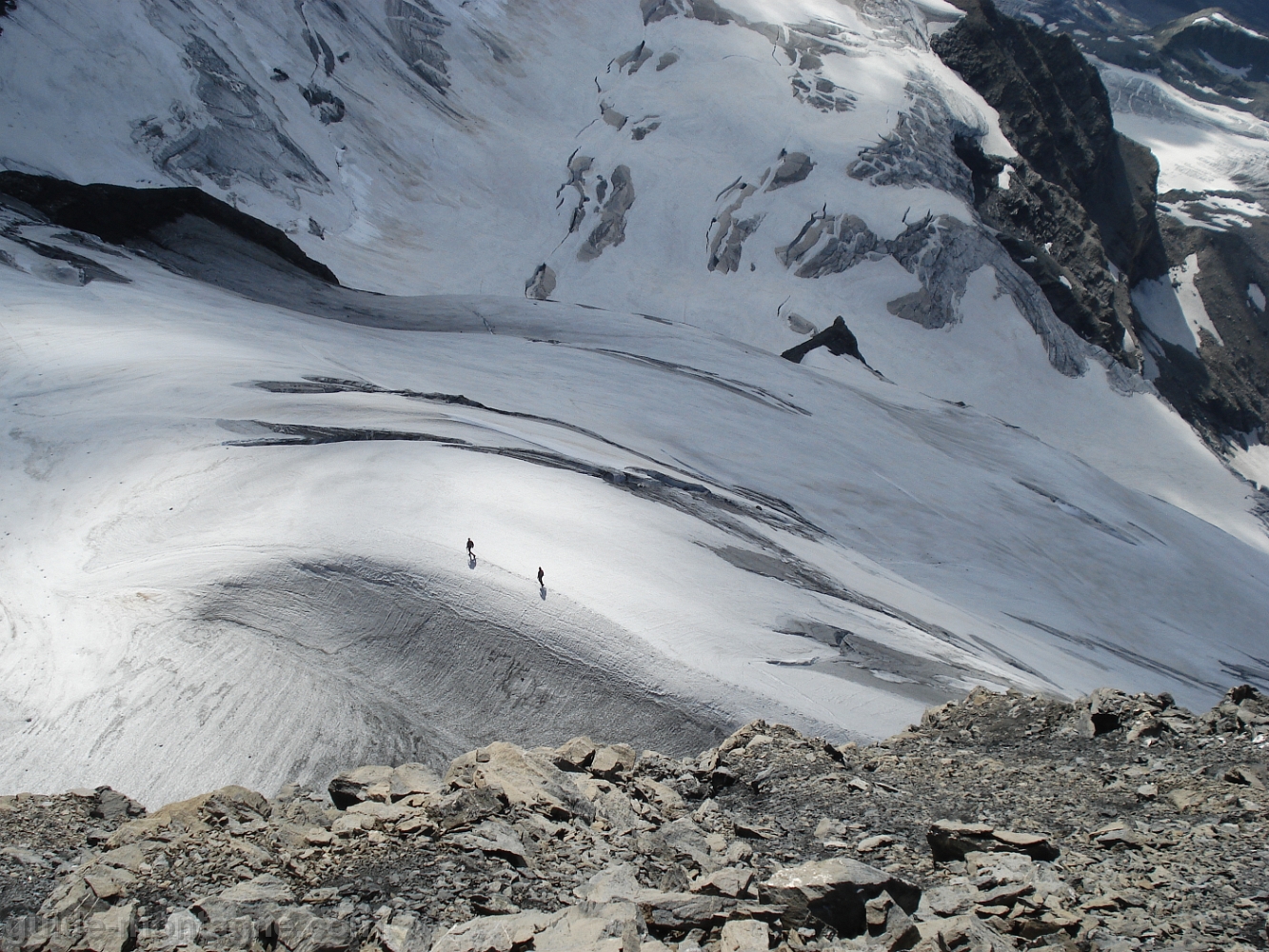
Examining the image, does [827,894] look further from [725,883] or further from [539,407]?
[539,407]

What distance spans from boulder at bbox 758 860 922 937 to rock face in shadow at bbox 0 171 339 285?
2195cm

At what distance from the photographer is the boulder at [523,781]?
20.3 feet

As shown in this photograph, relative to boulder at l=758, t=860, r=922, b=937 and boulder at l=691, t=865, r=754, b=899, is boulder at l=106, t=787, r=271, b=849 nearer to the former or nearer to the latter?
boulder at l=691, t=865, r=754, b=899

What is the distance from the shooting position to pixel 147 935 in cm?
453

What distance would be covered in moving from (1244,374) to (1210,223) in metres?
18.0

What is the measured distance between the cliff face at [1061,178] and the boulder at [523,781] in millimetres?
42948

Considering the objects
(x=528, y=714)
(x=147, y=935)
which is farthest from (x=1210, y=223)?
(x=147, y=935)

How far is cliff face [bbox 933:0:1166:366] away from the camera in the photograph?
45500mm

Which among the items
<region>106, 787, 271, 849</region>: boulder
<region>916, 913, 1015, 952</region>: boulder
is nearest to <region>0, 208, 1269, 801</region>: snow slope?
<region>106, 787, 271, 849</region>: boulder

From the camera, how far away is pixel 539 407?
17875mm

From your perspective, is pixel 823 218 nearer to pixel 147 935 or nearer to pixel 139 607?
pixel 139 607

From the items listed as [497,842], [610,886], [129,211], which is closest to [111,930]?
[497,842]

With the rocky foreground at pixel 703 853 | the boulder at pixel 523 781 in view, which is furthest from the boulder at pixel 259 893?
the boulder at pixel 523 781

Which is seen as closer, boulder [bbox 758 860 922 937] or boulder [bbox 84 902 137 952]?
boulder [bbox 84 902 137 952]
